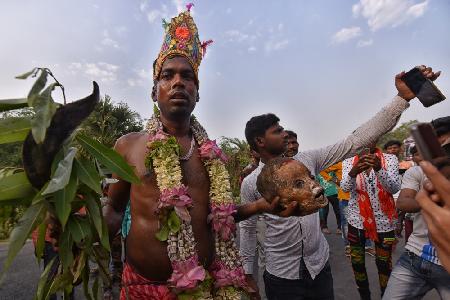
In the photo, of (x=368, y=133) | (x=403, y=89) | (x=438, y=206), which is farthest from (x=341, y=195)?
(x=438, y=206)

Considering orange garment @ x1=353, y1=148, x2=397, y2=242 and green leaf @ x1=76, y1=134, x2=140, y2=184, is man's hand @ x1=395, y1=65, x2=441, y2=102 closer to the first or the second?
green leaf @ x1=76, y1=134, x2=140, y2=184

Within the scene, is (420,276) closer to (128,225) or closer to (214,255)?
(214,255)

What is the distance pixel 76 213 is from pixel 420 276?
2824 millimetres

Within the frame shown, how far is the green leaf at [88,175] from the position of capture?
1356 mm

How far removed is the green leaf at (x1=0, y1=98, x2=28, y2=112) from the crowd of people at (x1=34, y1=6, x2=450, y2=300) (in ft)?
3.14

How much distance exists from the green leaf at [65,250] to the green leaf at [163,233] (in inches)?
25.3

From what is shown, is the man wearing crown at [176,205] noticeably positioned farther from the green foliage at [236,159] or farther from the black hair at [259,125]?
the green foliage at [236,159]

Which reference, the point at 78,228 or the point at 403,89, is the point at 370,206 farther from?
the point at 78,228

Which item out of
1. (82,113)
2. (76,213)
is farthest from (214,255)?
(82,113)

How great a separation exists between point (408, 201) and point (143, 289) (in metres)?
2.38

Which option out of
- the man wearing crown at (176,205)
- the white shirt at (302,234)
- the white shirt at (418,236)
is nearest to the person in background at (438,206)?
the man wearing crown at (176,205)

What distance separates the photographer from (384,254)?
4.35m

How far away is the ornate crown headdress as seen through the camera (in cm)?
252

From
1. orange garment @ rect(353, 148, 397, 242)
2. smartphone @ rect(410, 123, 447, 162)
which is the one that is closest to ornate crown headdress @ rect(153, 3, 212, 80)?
smartphone @ rect(410, 123, 447, 162)
